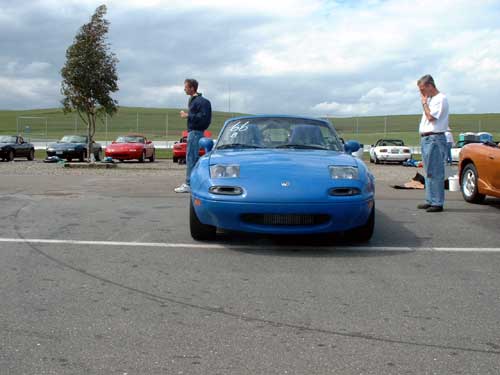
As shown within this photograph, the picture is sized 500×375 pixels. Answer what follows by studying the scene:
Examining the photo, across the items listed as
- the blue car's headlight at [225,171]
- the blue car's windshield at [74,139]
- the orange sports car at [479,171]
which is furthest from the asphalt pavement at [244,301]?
the blue car's windshield at [74,139]

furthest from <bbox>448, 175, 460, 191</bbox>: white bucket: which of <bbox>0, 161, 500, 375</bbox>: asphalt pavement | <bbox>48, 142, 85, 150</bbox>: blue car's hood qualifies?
<bbox>48, 142, 85, 150</bbox>: blue car's hood

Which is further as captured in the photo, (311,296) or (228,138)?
(228,138)

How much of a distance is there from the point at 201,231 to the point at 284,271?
1352 mm

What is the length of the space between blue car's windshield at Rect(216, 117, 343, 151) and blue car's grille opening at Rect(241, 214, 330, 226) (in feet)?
4.70

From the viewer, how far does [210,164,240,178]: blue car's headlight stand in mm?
5516

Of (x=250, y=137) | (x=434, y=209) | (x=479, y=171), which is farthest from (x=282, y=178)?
(x=479, y=171)

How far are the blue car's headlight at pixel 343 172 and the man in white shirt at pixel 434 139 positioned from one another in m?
2.76

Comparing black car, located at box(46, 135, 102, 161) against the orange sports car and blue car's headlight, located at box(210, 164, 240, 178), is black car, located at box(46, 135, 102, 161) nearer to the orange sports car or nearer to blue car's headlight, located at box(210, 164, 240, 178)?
Result: the orange sports car

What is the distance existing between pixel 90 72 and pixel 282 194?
18517mm

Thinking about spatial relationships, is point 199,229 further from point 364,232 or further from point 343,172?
point 364,232

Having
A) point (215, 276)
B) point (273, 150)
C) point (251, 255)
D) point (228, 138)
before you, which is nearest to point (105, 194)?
point (228, 138)

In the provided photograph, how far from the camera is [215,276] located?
448 centimetres

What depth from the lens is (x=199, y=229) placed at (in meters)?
5.79

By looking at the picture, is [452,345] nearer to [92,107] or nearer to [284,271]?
[284,271]
